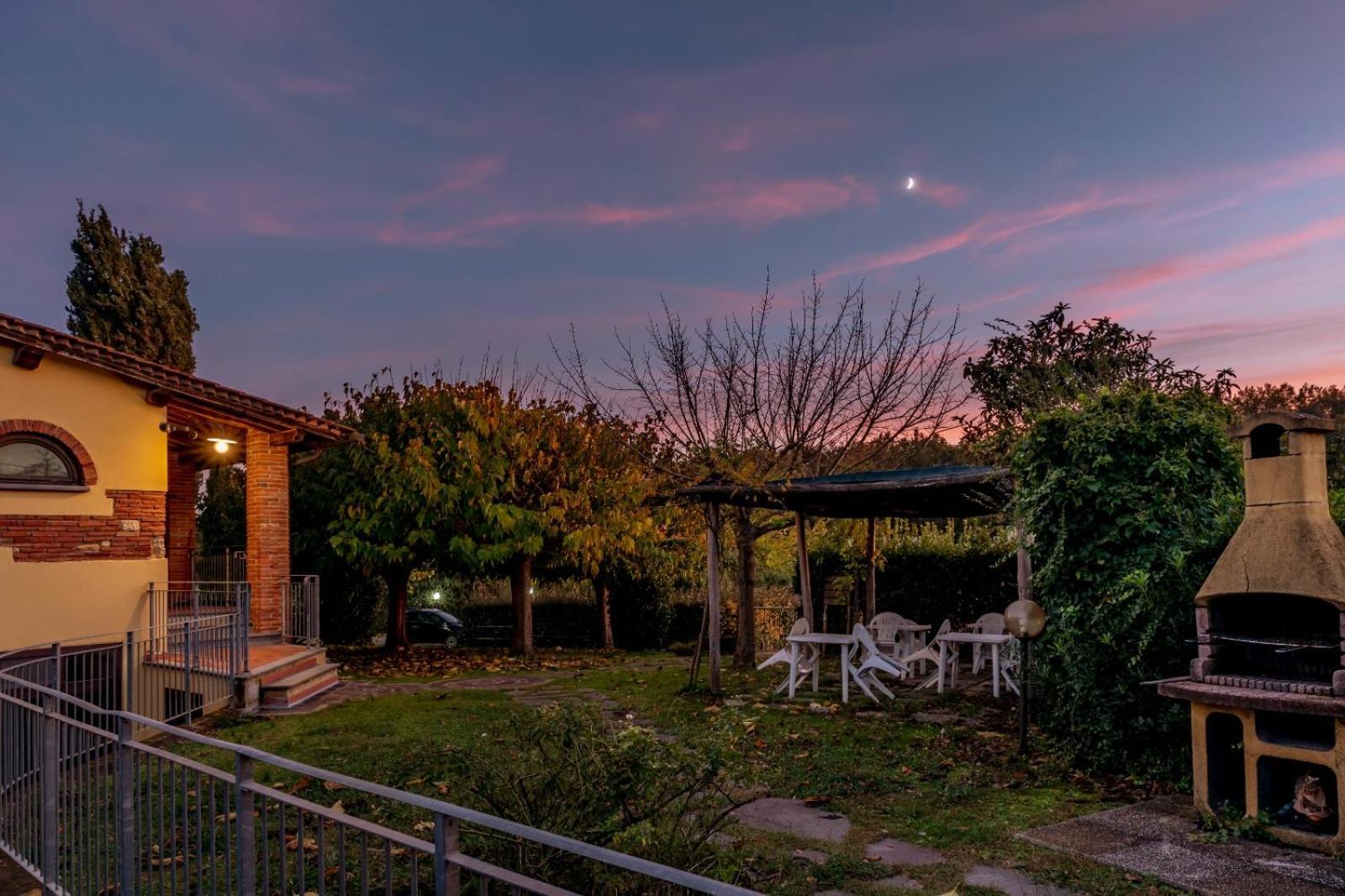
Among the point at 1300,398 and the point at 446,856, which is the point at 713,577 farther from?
the point at 1300,398

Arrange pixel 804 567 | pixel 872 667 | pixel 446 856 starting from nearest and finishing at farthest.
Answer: pixel 446 856
pixel 872 667
pixel 804 567

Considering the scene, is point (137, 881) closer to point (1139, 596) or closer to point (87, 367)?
point (1139, 596)

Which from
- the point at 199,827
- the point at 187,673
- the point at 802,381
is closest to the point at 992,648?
the point at 802,381

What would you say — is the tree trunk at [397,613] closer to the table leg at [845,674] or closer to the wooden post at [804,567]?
the wooden post at [804,567]

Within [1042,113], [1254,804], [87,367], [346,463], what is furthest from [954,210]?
[87,367]

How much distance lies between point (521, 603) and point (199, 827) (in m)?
15.3

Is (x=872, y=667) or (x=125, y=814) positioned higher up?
(x=125, y=814)

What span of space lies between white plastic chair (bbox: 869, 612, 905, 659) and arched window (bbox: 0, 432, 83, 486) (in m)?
10.9

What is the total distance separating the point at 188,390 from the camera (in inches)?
489

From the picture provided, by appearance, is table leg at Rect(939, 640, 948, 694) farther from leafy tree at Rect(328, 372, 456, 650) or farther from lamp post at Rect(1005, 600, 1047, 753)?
leafy tree at Rect(328, 372, 456, 650)

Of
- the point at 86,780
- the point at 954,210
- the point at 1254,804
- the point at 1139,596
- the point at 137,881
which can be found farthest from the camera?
the point at 954,210

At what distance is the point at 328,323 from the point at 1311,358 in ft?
64.4

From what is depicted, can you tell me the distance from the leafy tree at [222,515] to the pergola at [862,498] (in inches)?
553

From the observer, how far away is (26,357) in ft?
36.0
